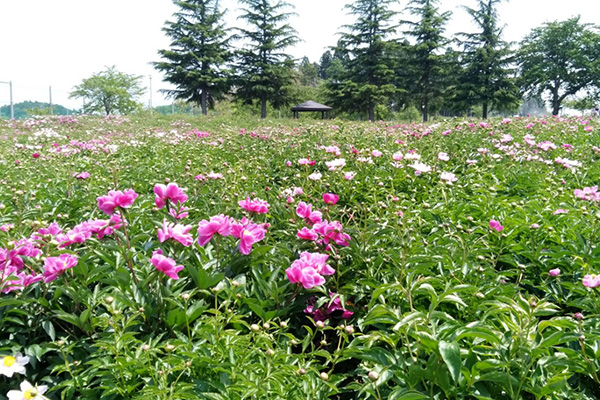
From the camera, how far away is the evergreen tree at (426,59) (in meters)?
29.4

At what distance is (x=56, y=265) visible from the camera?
1.34 metres

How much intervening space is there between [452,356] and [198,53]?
98.8ft

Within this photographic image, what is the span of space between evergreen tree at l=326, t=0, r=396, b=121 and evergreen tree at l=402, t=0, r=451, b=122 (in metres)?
1.83

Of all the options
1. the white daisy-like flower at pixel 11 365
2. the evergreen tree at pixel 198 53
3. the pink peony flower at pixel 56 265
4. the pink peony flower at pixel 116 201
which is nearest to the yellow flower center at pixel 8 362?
the white daisy-like flower at pixel 11 365

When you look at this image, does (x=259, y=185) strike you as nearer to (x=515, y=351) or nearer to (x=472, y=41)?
(x=515, y=351)

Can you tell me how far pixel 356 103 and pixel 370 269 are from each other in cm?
2896

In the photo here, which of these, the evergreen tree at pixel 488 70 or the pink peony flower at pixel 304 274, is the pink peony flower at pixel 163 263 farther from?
the evergreen tree at pixel 488 70

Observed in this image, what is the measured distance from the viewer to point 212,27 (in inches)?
1121

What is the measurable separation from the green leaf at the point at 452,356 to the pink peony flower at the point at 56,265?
3.90ft

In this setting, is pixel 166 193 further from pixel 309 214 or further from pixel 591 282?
pixel 591 282

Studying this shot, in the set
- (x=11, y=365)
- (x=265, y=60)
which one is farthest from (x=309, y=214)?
(x=265, y=60)

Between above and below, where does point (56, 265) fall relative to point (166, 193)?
below

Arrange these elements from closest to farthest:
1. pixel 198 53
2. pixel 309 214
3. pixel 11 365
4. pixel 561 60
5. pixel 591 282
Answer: pixel 11 365 < pixel 591 282 < pixel 309 214 < pixel 198 53 < pixel 561 60

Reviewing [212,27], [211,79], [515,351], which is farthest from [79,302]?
[212,27]
